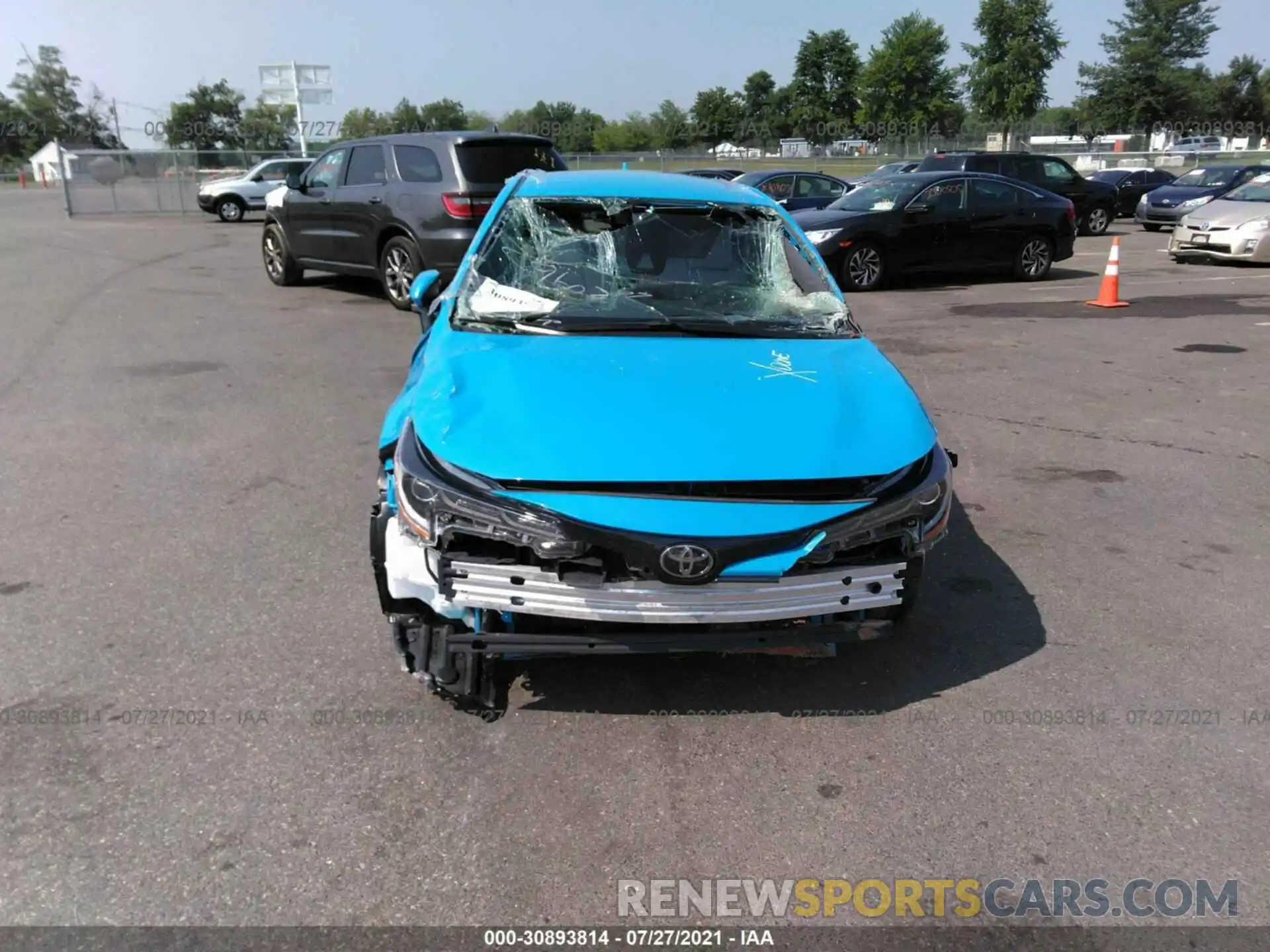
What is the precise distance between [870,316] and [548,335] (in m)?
8.22

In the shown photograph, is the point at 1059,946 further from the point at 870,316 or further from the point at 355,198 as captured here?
the point at 355,198

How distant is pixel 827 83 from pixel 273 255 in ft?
229

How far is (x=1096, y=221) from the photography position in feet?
71.2

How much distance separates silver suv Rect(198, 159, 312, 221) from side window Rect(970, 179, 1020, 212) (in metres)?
20.1

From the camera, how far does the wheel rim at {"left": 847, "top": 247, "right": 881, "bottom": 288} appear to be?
13281mm

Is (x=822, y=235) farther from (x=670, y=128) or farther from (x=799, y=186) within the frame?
(x=670, y=128)

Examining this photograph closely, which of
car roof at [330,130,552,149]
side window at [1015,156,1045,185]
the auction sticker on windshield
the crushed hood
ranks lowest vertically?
the crushed hood

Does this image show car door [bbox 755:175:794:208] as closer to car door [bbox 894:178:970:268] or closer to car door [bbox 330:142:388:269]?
car door [bbox 894:178:970:268]

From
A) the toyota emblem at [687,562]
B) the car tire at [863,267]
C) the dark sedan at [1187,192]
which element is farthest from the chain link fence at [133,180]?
the toyota emblem at [687,562]

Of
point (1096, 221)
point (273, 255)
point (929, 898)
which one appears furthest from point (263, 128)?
point (929, 898)

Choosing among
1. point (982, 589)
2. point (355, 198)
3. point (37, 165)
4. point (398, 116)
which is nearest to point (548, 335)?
point (982, 589)

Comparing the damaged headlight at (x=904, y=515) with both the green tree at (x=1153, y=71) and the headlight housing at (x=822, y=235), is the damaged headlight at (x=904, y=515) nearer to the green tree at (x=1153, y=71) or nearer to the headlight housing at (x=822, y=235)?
the headlight housing at (x=822, y=235)

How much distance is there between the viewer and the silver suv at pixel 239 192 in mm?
27516

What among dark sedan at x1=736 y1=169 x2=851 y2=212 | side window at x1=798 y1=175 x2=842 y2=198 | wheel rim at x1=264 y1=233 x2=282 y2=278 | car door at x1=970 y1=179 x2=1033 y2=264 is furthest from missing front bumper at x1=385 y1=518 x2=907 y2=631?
side window at x1=798 y1=175 x2=842 y2=198
